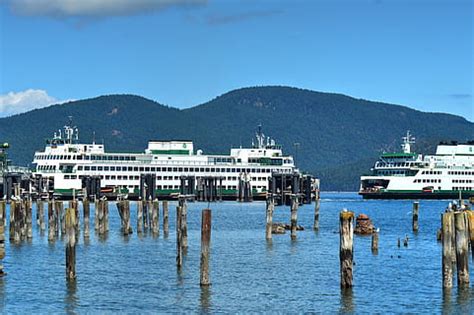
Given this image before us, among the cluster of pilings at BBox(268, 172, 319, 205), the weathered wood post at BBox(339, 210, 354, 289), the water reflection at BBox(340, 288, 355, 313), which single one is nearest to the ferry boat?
the cluster of pilings at BBox(268, 172, 319, 205)

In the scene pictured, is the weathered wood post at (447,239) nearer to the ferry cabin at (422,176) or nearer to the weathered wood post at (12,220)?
the weathered wood post at (12,220)

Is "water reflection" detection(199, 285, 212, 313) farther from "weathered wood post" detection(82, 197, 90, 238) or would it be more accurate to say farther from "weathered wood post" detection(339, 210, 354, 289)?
"weathered wood post" detection(82, 197, 90, 238)

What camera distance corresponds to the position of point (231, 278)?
4969cm

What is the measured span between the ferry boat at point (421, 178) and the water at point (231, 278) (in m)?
99.6

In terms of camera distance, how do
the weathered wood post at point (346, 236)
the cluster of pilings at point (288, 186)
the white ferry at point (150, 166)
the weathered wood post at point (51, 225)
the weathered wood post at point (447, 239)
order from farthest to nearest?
the white ferry at point (150, 166), the cluster of pilings at point (288, 186), the weathered wood post at point (51, 225), the weathered wood post at point (447, 239), the weathered wood post at point (346, 236)

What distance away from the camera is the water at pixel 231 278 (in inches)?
1630

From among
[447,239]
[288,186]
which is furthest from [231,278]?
[288,186]

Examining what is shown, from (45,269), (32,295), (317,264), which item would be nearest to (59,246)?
(45,269)

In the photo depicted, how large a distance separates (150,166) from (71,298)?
12019cm

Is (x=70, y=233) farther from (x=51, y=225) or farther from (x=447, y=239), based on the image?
(x=51, y=225)

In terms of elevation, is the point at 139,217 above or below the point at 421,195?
below

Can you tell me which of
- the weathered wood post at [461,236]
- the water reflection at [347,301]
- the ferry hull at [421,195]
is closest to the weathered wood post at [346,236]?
the water reflection at [347,301]

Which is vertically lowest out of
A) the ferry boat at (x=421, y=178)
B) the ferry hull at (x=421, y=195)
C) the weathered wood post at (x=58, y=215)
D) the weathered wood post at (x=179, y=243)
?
the weathered wood post at (x=179, y=243)

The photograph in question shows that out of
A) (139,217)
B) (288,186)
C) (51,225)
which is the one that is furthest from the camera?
(288,186)
